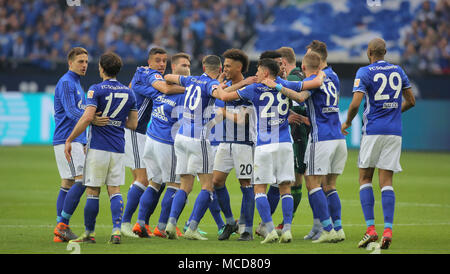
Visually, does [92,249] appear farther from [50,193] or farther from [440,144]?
[440,144]

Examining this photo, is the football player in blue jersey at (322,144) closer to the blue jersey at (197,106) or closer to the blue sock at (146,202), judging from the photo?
the blue jersey at (197,106)

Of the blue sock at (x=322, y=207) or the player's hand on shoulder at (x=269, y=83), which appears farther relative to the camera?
the blue sock at (x=322, y=207)

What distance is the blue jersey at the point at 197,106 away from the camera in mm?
9031

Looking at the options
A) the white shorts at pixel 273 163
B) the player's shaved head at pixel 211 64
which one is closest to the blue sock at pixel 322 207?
the white shorts at pixel 273 163

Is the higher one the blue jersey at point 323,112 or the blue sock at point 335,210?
the blue jersey at point 323,112

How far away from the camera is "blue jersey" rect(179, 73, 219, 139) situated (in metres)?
9.03

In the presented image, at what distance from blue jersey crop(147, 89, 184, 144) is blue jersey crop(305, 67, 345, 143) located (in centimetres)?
A: 170

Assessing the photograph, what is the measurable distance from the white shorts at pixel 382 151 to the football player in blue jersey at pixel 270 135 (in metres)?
0.89

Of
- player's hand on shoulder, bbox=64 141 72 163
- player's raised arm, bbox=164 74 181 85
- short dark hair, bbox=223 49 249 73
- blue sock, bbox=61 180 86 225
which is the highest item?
short dark hair, bbox=223 49 249 73

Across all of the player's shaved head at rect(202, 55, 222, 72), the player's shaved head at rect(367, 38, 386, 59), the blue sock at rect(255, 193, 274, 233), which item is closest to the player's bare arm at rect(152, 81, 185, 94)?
the player's shaved head at rect(202, 55, 222, 72)

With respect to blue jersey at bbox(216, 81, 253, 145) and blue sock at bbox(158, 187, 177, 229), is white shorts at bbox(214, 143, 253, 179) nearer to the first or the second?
blue jersey at bbox(216, 81, 253, 145)

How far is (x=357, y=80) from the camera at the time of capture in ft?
27.6

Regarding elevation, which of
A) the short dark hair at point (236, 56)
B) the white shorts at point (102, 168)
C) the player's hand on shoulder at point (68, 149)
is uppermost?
the short dark hair at point (236, 56)
